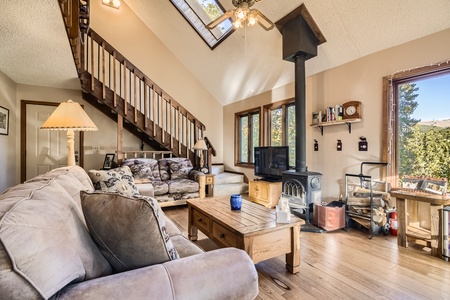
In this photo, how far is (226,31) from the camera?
492 cm

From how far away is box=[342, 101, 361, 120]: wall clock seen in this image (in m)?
3.47

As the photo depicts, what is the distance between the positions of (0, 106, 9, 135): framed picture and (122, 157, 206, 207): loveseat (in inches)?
79.3

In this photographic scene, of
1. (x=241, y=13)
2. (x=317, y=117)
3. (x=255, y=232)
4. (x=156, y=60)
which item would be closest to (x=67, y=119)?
(x=255, y=232)

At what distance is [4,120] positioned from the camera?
4004 mm

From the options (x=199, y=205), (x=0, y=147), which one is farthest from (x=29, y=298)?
(x=0, y=147)

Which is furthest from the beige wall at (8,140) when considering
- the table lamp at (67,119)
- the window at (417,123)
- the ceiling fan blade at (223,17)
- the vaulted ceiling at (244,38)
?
the window at (417,123)

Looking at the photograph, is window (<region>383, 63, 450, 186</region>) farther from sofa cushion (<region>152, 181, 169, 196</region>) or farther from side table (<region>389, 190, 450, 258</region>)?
sofa cushion (<region>152, 181, 169, 196</region>)

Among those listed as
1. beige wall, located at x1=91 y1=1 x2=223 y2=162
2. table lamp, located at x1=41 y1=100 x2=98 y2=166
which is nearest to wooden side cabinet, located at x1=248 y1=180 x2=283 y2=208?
beige wall, located at x1=91 y1=1 x2=223 y2=162

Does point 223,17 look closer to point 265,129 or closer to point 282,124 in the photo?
point 282,124

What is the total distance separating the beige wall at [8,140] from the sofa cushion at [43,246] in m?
4.27

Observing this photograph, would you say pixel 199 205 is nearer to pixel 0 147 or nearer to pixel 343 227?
pixel 343 227

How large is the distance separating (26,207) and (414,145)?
3954 mm

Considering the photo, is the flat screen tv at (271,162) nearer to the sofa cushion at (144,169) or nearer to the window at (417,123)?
the window at (417,123)

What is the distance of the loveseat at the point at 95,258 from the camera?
65 cm
